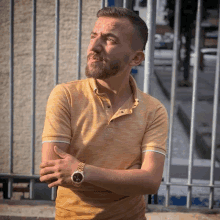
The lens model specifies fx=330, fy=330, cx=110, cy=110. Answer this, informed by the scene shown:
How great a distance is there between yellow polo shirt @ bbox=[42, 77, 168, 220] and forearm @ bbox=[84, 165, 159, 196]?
11 centimetres

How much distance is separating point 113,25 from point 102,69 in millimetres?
223

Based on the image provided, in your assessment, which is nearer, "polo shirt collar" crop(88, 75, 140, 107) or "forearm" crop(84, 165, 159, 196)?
"forearm" crop(84, 165, 159, 196)

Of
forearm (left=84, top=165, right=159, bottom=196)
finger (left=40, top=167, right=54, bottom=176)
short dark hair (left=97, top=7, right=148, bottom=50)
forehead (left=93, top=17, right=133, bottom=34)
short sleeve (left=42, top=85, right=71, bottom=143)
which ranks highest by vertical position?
short dark hair (left=97, top=7, right=148, bottom=50)

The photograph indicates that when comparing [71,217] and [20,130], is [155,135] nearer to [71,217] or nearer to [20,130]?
[71,217]

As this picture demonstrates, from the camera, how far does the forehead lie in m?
1.61

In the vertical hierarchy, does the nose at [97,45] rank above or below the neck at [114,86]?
above

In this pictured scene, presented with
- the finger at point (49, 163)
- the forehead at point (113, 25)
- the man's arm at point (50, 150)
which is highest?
the forehead at point (113, 25)

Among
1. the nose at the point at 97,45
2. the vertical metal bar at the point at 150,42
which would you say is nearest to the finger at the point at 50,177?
the nose at the point at 97,45

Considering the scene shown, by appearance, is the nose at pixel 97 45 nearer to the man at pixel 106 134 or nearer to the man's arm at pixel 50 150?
the man at pixel 106 134

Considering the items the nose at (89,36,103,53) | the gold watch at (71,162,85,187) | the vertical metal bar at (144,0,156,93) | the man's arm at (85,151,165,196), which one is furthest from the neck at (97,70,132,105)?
the vertical metal bar at (144,0,156,93)

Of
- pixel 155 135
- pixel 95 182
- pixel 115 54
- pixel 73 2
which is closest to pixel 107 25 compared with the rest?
pixel 115 54

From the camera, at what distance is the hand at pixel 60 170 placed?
1452mm

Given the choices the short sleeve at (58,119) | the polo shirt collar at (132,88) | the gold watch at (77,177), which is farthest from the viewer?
the polo shirt collar at (132,88)

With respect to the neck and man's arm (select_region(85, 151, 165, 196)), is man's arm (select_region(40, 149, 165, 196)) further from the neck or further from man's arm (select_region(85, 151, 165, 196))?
the neck
